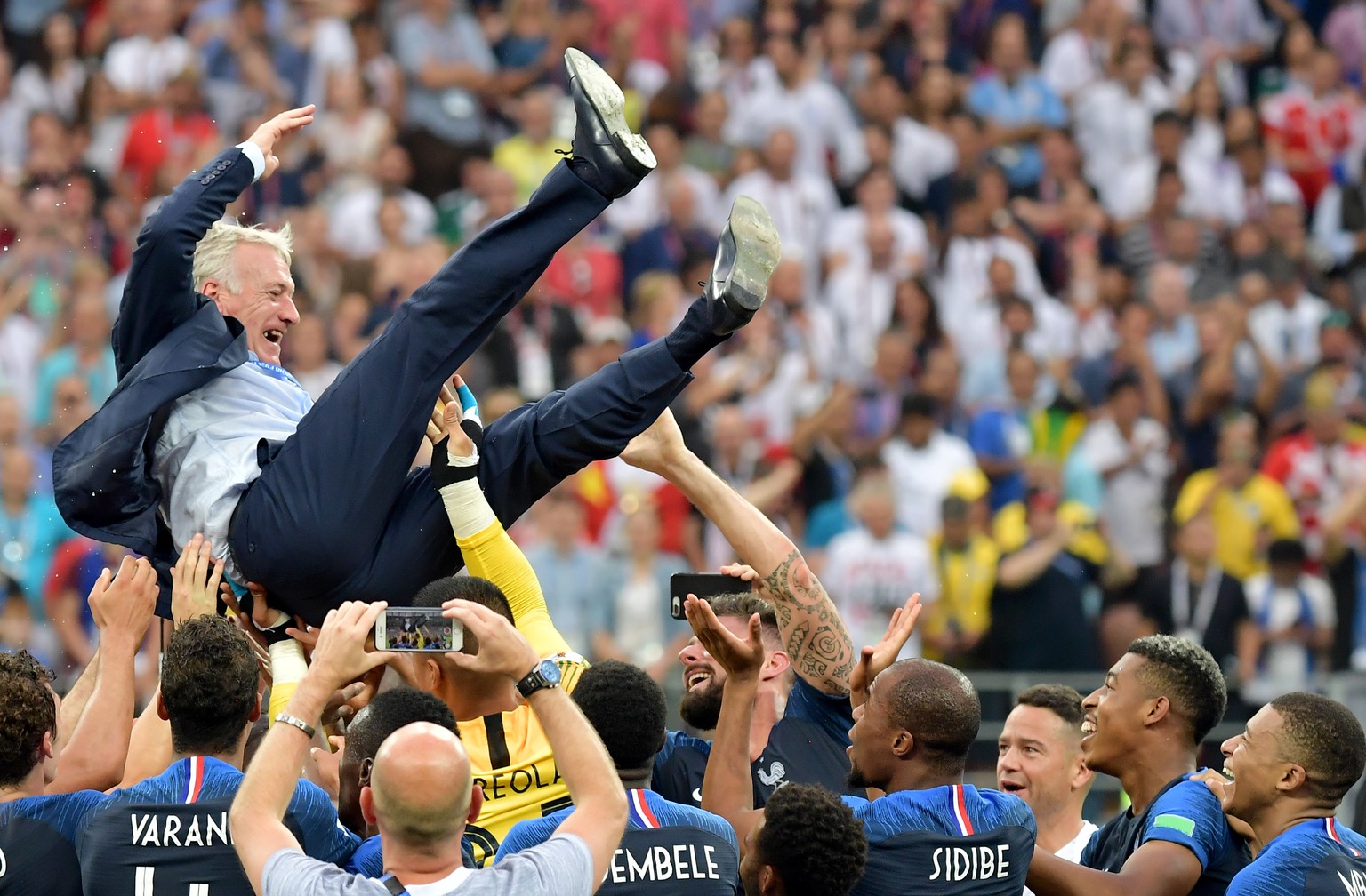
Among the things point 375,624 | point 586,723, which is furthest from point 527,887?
point 375,624

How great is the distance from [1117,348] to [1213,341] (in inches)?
23.6

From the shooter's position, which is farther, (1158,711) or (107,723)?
(1158,711)

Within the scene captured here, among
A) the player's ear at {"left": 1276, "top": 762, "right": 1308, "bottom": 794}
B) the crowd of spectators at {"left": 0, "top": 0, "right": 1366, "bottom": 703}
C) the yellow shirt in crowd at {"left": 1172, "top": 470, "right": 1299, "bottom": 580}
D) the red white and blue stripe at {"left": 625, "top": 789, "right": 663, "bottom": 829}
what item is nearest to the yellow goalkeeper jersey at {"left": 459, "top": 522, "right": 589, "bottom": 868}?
the red white and blue stripe at {"left": 625, "top": 789, "right": 663, "bottom": 829}

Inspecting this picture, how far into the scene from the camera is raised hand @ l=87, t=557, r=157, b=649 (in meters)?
5.29

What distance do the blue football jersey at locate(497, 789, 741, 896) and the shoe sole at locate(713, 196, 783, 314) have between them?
164 centimetres

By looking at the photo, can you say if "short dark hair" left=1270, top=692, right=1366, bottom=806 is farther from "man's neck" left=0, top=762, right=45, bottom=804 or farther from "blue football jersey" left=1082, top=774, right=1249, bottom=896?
"man's neck" left=0, top=762, right=45, bottom=804

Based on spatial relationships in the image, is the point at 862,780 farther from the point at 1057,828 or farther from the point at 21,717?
the point at 21,717

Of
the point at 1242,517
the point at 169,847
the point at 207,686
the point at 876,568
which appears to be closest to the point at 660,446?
the point at 207,686

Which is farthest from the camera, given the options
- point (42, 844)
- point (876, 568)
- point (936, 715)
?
point (876, 568)

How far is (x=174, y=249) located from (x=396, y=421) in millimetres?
801

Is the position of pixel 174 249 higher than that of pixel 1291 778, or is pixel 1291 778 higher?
pixel 174 249

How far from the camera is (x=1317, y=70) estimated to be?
50.7ft

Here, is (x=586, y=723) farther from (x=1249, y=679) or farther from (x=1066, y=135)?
(x=1066, y=135)

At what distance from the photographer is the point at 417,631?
15.1 ft
